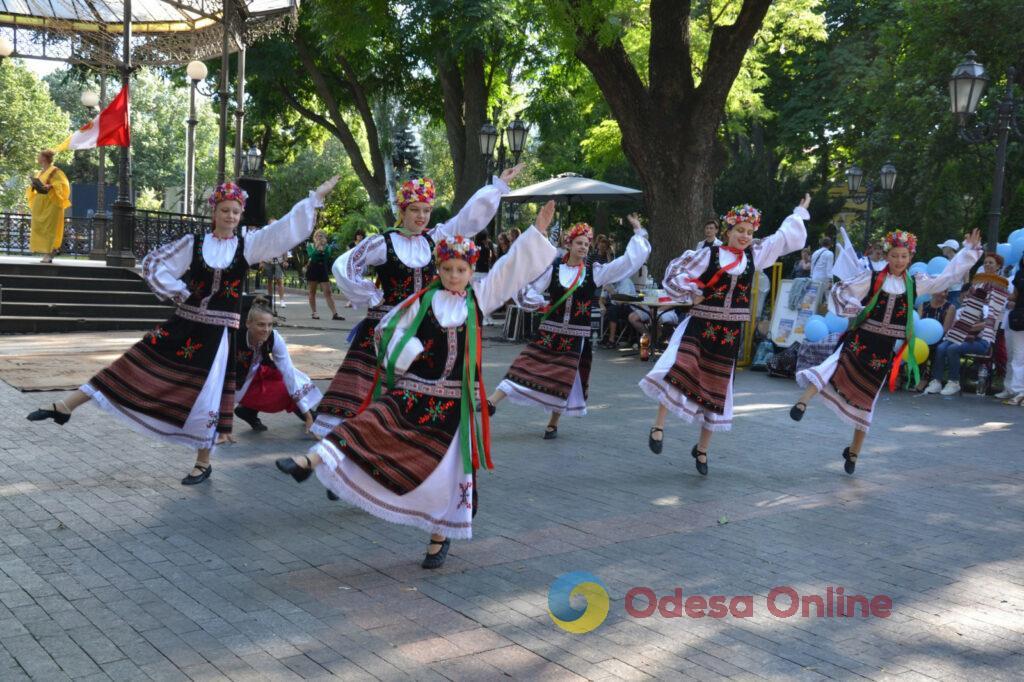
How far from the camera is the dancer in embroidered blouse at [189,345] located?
652 centimetres

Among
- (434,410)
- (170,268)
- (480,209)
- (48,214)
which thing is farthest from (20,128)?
(434,410)

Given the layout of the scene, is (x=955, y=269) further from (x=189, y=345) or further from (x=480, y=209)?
(x=189, y=345)

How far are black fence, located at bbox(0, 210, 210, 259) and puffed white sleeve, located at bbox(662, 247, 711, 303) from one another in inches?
484

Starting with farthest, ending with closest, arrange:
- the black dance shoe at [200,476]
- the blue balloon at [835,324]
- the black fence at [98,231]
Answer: the black fence at [98,231]
the blue balloon at [835,324]
the black dance shoe at [200,476]

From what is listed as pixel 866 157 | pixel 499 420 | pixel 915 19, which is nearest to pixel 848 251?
pixel 499 420

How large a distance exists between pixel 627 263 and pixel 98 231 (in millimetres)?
17086

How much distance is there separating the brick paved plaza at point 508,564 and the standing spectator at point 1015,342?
457cm

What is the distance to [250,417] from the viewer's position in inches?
342

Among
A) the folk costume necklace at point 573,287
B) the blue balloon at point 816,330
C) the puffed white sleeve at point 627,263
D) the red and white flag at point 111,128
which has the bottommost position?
the blue balloon at point 816,330

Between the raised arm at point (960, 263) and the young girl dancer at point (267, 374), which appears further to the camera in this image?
the raised arm at point (960, 263)

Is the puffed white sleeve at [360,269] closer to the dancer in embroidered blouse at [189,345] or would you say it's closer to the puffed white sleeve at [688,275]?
the dancer in embroidered blouse at [189,345]

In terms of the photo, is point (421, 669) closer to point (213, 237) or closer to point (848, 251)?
point (213, 237)

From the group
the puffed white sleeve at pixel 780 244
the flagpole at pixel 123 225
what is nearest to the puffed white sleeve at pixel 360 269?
the puffed white sleeve at pixel 780 244

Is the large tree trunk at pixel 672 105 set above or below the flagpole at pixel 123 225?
above
